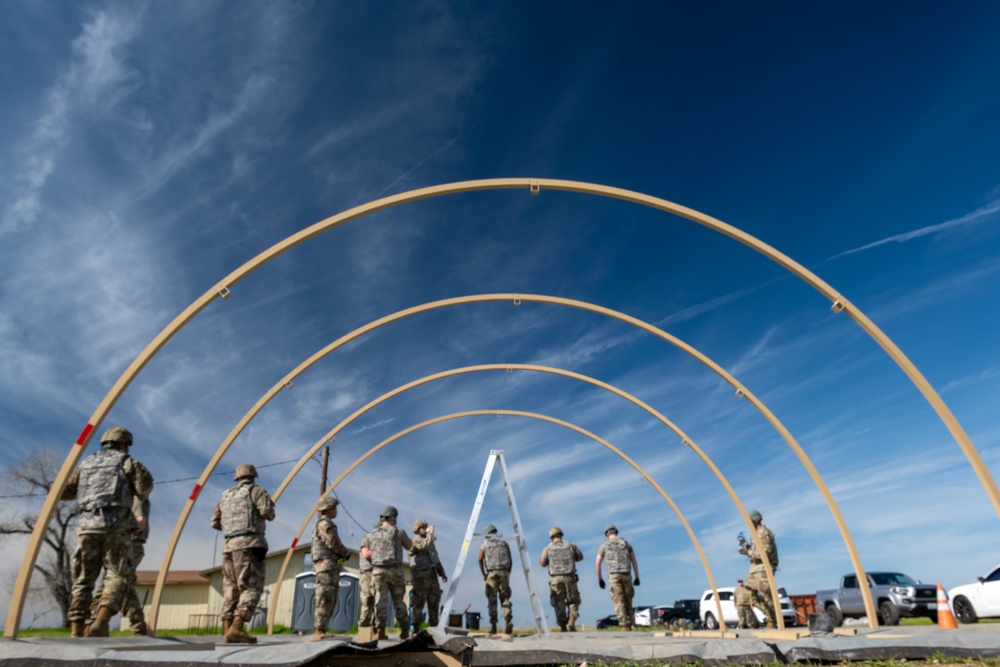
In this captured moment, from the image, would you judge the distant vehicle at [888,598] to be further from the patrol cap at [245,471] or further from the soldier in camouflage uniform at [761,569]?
the patrol cap at [245,471]

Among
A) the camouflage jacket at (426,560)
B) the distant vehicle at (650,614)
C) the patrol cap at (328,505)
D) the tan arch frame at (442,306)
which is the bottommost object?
the distant vehicle at (650,614)

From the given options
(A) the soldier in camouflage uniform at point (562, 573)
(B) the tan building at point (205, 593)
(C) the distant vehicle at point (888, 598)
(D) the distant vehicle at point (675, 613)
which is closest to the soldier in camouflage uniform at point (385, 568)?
(A) the soldier in camouflage uniform at point (562, 573)

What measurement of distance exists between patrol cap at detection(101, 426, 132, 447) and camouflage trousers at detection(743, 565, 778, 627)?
43.0 ft

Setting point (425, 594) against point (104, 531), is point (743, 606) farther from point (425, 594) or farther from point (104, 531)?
point (104, 531)

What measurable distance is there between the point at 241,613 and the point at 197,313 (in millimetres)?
4026

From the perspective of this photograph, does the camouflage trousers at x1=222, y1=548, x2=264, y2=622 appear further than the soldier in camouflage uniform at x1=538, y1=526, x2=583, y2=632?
No

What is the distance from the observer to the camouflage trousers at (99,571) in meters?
7.36

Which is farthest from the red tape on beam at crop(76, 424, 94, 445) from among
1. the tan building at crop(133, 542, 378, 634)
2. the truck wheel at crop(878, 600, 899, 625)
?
the tan building at crop(133, 542, 378, 634)

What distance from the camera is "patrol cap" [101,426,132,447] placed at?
804 centimetres

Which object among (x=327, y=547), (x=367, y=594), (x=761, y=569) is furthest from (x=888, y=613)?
(x=327, y=547)

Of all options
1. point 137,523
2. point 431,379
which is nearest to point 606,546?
point 431,379

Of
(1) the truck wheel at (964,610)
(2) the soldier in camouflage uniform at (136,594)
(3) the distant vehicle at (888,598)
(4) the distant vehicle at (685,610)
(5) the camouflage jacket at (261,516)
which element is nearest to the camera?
(5) the camouflage jacket at (261,516)

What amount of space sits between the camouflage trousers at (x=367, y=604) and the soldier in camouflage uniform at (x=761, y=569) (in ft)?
28.0

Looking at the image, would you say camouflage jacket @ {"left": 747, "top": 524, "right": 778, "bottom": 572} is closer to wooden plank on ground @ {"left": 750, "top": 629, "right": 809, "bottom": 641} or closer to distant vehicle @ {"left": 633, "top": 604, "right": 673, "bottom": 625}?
wooden plank on ground @ {"left": 750, "top": 629, "right": 809, "bottom": 641}
